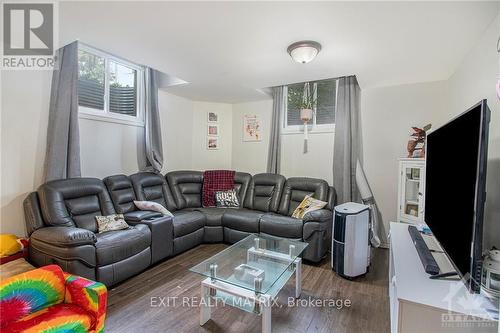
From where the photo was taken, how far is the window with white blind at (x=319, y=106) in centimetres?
391

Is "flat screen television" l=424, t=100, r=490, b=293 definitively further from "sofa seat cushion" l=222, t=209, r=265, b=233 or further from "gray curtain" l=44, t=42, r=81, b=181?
"gray curtain" l=44, t=42, r=81, b=181

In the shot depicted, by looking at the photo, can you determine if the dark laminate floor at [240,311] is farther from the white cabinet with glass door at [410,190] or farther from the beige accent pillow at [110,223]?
the white cabinet with glass door at [410,190]

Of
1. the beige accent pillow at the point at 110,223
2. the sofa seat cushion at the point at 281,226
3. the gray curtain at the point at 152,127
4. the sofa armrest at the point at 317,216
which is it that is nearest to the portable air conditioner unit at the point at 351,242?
the sofa armrest at the point at 317,216

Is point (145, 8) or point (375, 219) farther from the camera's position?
point (375, 219)

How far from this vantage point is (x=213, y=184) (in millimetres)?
4078

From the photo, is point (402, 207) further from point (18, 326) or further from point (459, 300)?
point (18, 326)

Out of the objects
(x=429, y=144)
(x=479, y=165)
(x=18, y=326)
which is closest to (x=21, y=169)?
(x=18, y=326)

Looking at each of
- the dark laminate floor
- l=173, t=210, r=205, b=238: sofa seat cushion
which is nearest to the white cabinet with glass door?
the dark laminate floor

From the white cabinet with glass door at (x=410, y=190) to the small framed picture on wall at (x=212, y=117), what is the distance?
3237mm

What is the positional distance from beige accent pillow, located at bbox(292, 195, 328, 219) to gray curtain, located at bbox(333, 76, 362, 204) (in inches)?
17.7

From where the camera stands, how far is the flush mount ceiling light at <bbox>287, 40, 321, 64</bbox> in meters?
2.18

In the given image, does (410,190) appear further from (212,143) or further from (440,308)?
(212,143)

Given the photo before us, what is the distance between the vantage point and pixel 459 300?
3.78 feet

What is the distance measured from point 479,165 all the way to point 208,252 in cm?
291
